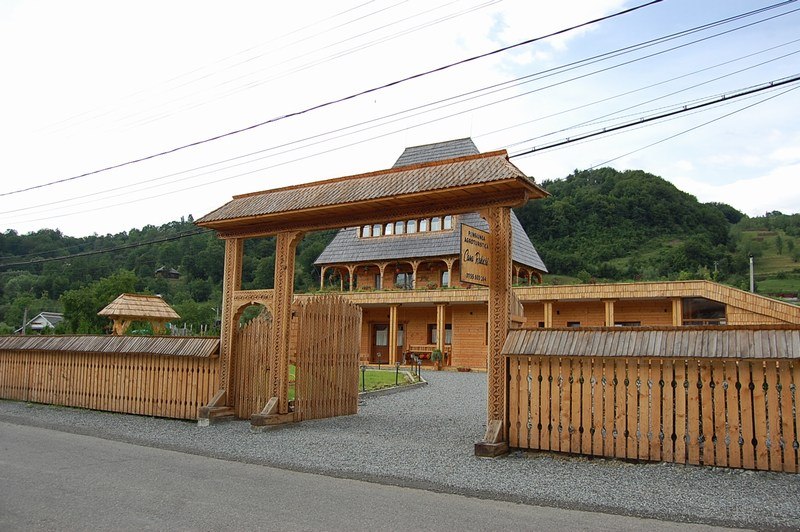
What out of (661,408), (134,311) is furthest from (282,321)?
(134,311)

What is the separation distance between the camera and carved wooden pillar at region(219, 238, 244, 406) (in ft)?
40.8

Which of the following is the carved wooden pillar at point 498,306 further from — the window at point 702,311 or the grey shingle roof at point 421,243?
the grey shingle roof at point 421,243

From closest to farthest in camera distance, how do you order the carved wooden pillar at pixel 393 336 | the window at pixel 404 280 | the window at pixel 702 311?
the window at pixel 702 311, the carved wooden pillar at pixel 393 336, the window at pixel 404 280

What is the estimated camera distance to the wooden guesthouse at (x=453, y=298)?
27.5 m

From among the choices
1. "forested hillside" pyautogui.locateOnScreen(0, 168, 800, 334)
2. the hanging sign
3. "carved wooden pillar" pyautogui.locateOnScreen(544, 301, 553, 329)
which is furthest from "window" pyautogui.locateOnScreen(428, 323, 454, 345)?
"forested hillside" pyautogui.locateOnScreen(0, 168, 800, 334)

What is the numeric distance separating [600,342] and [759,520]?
3.26m

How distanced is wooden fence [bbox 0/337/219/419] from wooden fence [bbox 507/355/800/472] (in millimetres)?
7004

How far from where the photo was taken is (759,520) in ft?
17.9

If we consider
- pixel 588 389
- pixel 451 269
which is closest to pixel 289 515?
pixel 588 389

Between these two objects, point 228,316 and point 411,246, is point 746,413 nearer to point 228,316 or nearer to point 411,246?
point 228,316

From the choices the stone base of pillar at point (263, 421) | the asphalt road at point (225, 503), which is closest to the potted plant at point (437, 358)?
the stone base of pillar at point (263, 421)

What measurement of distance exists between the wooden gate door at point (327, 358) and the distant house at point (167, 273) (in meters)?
69.7

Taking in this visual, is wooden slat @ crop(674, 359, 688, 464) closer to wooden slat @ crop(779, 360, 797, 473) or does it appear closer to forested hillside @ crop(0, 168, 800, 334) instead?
wooden slat @ crop(779, 360, 797, 473)

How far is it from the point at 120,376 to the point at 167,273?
7123 cm
